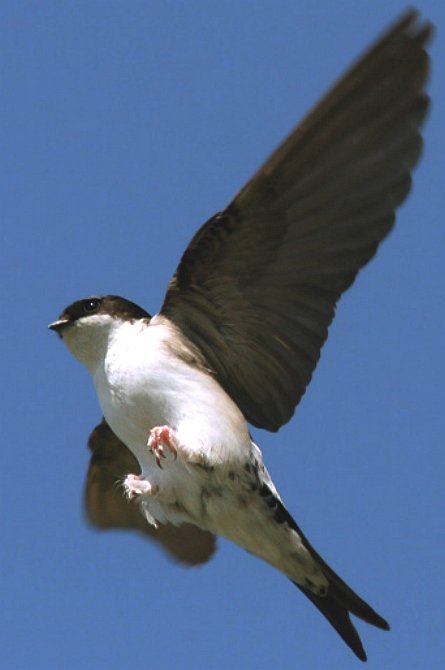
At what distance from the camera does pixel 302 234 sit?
298 inches

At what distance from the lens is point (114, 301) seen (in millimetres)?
8023

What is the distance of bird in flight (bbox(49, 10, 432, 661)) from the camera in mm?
7090

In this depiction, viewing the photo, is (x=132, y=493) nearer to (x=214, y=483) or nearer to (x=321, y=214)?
(x=214, y=483)

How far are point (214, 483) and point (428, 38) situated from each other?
2.47m

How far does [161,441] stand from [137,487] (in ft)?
1.44

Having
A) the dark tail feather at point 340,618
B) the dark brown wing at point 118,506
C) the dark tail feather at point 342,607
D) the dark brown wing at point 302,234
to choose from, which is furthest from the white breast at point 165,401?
the dark brown wing at point 118,506

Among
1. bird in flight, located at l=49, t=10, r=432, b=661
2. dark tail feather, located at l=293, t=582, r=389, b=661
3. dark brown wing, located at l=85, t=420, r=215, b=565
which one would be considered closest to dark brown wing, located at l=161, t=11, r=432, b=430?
bird in flight, located at l=49, t=10, r=432, b=661

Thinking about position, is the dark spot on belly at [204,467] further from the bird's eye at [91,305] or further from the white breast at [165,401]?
the bird's eye at [91,305]

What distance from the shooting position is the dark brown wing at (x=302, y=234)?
6.94 meters

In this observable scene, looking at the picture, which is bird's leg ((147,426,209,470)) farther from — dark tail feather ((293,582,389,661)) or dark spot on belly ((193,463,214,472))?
dark tail feather ((293,582,389,661))

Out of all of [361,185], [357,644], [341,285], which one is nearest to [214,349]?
[341,285]

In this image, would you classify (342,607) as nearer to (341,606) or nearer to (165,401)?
(341,606)

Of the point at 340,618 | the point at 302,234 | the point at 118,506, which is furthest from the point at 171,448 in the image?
the point at 118,506

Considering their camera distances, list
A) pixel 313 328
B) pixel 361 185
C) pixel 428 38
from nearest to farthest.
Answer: pixel 428 38 → pixel 361 185 → pixel 313 328
